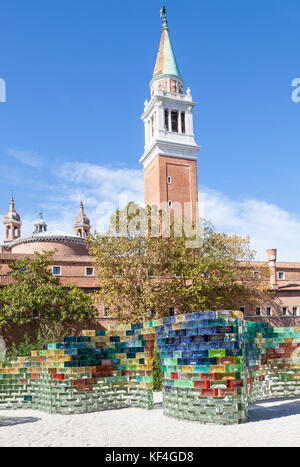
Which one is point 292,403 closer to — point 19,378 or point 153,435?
point 153,435

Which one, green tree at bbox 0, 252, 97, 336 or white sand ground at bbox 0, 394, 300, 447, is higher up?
green tree at bbox 0, 252, 97, 336

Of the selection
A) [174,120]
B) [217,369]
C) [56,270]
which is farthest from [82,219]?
[217,369]

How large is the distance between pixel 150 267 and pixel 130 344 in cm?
1544

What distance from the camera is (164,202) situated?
42156mm

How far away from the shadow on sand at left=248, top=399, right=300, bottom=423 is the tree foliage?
13195mm

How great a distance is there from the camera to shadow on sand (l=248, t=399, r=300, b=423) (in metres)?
11.0

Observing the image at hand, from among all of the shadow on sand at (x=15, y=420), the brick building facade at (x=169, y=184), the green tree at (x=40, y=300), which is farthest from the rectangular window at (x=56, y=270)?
the shadow on sand at (x=15, y=420)

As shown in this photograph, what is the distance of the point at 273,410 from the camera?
39.7 feet

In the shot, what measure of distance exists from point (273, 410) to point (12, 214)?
2102 inches

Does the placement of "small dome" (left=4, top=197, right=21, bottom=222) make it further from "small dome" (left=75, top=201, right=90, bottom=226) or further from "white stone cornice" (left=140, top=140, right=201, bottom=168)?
"white stone cornice" (left=140, top=140, right=201, bottom=168)

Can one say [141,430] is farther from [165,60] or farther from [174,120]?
[165,60]

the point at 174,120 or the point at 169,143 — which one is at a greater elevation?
the point at 174,120

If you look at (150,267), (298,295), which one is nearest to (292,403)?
(150,267)

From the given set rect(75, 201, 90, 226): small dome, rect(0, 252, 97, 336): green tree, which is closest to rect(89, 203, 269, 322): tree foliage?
rect(0, 252, 97, 336): green tree
